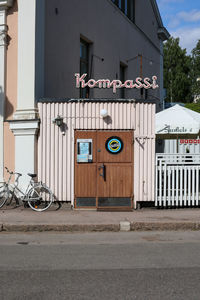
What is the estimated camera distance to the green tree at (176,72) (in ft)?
164

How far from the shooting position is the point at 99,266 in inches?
227

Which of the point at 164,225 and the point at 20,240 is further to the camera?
the point at 164,225

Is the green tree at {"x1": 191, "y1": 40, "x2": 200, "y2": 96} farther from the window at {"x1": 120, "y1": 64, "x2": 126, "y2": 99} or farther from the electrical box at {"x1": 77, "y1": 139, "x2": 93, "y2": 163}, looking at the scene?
the electrical box at {"x1": 77, "y1": 139, "x2": 93, "y2": 163}

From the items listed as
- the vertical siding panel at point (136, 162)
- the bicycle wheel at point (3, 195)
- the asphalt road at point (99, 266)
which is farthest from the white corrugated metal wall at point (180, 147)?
the bicycle wheel at point (3, 195)

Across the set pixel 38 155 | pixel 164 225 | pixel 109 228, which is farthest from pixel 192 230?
pixel 38 155

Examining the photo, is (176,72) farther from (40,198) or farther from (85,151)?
(40,198)

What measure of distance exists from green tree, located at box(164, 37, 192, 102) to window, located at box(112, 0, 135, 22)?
29685 millimetres

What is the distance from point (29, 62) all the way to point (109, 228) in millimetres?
5316

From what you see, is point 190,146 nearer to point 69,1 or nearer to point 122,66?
point 69,1

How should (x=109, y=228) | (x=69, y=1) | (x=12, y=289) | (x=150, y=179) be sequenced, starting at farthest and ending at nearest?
(x=69, y=1)
(x=150, y=179)
(x=109, y=228)
(x=12, y=289)

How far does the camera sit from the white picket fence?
10.6 meters

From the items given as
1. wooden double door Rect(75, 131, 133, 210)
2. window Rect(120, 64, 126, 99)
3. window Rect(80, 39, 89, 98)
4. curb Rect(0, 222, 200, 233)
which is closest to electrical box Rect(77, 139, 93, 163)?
wooden double door Rect(75, 131, 133, 210)

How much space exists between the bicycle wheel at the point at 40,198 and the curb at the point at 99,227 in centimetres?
185

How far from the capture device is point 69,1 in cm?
1351
